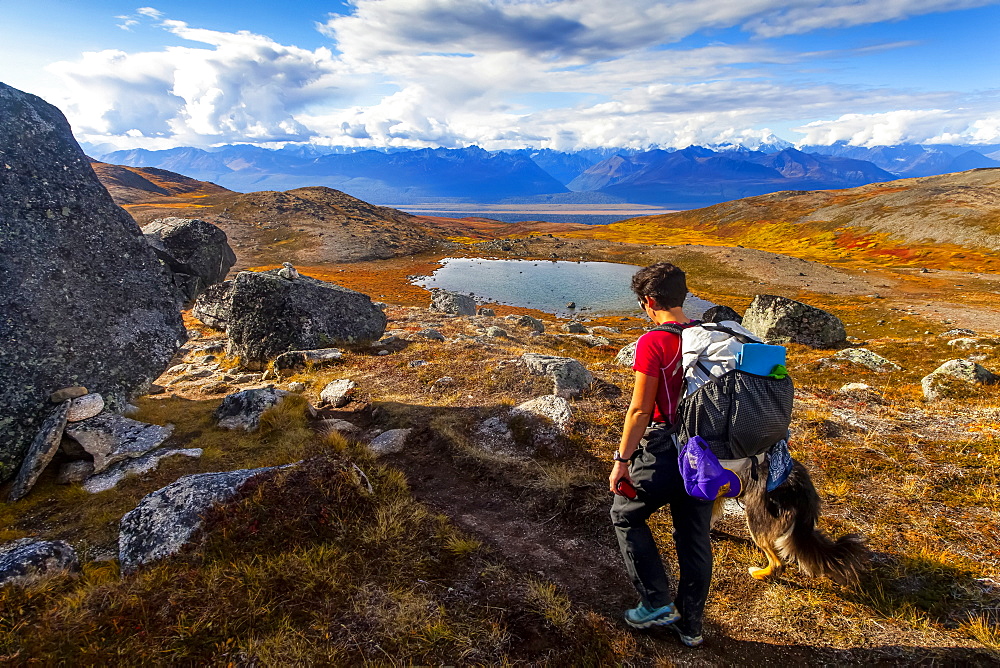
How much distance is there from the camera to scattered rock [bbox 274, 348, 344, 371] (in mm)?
17125

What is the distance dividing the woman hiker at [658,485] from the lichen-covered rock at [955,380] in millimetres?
14844

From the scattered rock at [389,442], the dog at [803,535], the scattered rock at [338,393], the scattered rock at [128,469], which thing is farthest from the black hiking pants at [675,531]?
the scattered rock at [338,393]

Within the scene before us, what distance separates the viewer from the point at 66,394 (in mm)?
9391

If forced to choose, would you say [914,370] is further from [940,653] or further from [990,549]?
[940,653]

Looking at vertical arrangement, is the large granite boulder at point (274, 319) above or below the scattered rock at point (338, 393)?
above

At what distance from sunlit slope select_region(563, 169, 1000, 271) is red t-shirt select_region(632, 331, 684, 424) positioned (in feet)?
409

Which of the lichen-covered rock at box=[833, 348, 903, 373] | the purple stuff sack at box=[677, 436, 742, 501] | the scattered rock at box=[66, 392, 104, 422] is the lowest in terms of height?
the lichen-covered rock at box=[833, 348, 903, 373]

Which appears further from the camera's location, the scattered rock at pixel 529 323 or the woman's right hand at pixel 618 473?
the scattered rock at pixel 529 323

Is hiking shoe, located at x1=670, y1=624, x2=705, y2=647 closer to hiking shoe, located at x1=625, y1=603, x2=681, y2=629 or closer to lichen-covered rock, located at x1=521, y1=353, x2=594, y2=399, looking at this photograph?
hiking shoe, located at x1=625, y1=603, x2=681, y2=629

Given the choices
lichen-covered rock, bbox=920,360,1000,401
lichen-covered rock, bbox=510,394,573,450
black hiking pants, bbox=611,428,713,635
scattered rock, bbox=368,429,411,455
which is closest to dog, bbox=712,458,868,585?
black hiking pants, bbox=611,428,713,635

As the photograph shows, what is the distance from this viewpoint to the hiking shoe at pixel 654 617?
5.13 m

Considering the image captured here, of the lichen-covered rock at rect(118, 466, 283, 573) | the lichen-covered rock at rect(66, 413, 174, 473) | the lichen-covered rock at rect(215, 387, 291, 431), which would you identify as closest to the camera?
the lichen-covered rock at rect(118, 466, 283, 573)

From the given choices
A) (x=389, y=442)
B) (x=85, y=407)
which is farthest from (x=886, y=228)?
(x=85, y=407)

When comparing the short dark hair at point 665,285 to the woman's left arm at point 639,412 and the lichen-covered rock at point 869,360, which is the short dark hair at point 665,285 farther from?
the lichen-covered rock at point 869,360
